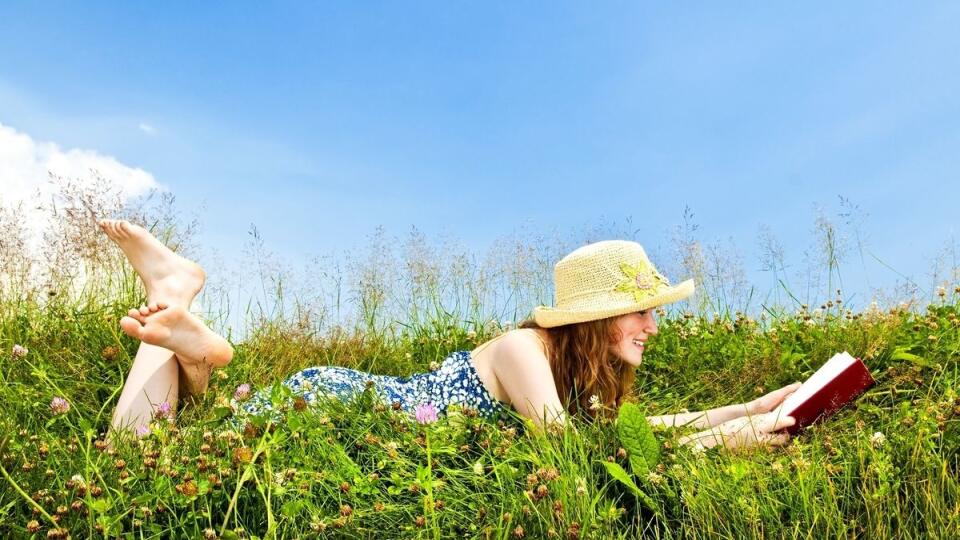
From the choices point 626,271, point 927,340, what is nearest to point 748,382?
point 927,340

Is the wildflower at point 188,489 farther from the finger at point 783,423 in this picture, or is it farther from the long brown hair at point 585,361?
the finger at point 783,423

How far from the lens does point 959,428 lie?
3273 mm

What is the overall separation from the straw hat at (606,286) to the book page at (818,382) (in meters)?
0.69

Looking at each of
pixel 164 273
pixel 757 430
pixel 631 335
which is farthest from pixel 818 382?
pixel 164 273

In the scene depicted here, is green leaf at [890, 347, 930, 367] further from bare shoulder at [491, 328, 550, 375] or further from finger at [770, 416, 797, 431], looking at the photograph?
bare shoulder at [491, 328, 550, 375]

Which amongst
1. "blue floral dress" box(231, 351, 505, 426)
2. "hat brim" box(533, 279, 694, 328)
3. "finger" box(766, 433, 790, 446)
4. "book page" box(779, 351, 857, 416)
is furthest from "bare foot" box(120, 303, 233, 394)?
"book page" box(779, 351, 857, 416)

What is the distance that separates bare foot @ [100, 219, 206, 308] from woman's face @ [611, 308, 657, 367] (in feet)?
6.87

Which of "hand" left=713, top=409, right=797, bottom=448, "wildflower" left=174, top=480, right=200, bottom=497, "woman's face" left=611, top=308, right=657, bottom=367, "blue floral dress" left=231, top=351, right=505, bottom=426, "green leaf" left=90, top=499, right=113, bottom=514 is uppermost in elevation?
"woman's face" left=611, top=308, right=657, bottom=367

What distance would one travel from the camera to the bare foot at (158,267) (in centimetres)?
453

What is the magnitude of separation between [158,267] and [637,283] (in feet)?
7.78

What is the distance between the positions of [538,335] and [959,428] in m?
1.80

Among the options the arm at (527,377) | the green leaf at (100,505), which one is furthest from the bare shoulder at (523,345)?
the green leaf at (100,505)

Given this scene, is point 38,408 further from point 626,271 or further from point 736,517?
point 736,517

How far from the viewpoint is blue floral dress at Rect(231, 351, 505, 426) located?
4.20 metres
